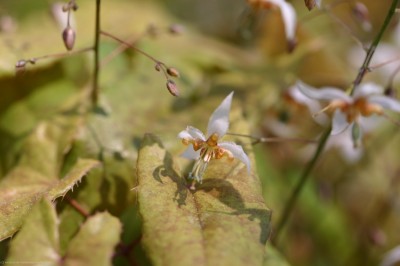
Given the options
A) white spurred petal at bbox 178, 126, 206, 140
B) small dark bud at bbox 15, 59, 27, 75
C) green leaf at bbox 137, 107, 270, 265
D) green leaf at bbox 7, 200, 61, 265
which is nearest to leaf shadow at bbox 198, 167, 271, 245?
green leaf at bbox 137, 107, 270, 265

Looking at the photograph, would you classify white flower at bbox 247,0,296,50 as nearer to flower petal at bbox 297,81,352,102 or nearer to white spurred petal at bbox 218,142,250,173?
flower petal at bbox 297,81,352,102

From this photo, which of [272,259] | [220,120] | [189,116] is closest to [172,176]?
[220,120]

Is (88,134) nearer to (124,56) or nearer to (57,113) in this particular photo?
(57,113)

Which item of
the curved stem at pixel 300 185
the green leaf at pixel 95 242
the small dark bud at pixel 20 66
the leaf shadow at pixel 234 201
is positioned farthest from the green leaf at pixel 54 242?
the curved stem at pixel 300 185

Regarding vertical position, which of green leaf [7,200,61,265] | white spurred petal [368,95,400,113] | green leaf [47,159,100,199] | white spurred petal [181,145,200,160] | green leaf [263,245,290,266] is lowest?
green leaf [263,245,290,266]

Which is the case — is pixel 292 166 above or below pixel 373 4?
below

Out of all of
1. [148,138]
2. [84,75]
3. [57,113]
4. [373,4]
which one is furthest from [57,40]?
[373,4]
